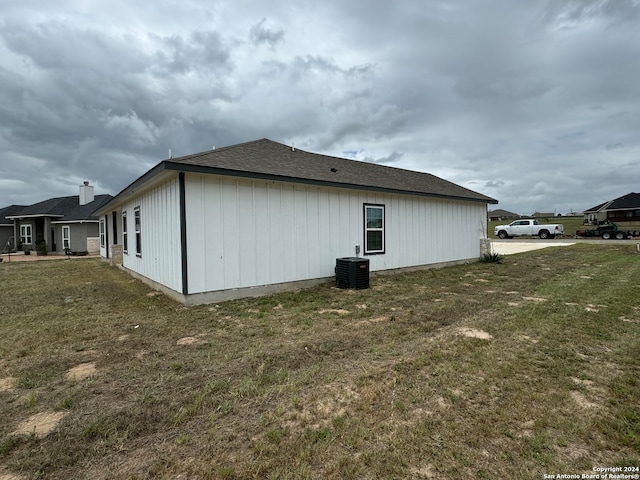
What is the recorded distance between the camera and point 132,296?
744cm

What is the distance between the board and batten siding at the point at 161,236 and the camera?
6609 mm

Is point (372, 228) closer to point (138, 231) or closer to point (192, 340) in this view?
point (192, 340)

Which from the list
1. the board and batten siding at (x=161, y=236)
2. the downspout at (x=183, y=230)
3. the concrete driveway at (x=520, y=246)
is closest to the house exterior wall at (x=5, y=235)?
the board and batten siding at (x=161, y=236)

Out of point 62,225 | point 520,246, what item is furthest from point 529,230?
point 62,225

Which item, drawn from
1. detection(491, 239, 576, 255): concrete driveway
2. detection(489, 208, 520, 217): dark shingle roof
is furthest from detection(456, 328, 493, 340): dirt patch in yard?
detection(489, 208, 520, 217): dark shingle roof

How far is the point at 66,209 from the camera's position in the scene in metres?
23.3

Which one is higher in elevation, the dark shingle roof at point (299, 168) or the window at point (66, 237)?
the dark shingle roof at point (299, 168)

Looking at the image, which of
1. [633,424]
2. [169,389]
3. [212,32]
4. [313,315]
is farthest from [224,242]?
[212,32]

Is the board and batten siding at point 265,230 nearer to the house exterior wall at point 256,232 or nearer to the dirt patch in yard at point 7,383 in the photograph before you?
the house exterior wall at point 256,232

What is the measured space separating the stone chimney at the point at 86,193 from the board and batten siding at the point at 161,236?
1716cm

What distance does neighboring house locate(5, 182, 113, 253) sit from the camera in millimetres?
21469

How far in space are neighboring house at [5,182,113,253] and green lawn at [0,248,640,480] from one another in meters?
18.5

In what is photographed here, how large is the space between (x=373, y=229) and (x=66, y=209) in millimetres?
24618

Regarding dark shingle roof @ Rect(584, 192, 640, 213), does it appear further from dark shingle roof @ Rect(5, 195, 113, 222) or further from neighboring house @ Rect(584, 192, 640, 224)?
dark shingle roof @ Rect(5, 195, 113, 222)
